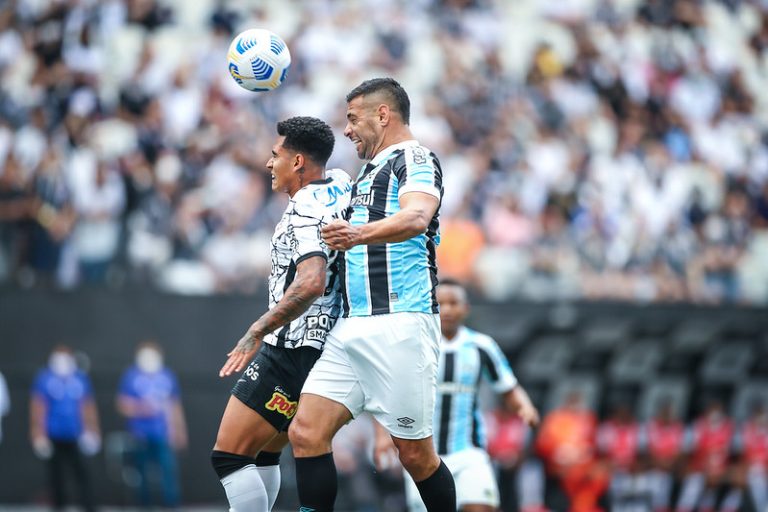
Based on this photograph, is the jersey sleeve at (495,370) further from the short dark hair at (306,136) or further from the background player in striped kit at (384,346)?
the short dark hair at (306,136)

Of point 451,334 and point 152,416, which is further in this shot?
point 152,416

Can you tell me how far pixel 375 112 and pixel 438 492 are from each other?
86.0 inches

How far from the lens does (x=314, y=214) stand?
283 inches

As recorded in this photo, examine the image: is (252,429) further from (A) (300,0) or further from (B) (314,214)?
(A) (300,0)

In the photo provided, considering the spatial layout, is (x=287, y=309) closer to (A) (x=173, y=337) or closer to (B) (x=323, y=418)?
(B) (x=323, y=418)

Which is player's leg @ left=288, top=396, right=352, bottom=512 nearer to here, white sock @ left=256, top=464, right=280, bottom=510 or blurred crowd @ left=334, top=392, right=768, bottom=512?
white sock @ left=256, top=464, right=280, bottom=510


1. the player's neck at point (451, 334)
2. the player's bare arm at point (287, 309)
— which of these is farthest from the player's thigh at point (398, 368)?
the player's neck at point (451, 334)

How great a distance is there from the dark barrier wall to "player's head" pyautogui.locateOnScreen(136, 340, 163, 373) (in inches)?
7.0

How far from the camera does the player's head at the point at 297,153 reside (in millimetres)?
7422

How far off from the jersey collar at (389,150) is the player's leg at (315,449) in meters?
1.37

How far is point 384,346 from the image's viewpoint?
686 cm

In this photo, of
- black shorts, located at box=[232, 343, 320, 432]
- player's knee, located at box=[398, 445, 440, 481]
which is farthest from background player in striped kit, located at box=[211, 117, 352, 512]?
player's knee, located at box=[398, 445, 440, 481]

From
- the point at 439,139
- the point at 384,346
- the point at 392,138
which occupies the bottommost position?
the point at 384,346

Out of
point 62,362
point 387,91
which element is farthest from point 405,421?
point 62,362
